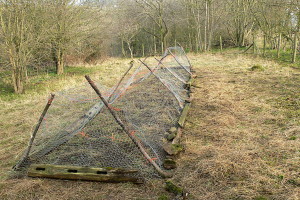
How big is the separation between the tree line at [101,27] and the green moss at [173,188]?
9.41 meters

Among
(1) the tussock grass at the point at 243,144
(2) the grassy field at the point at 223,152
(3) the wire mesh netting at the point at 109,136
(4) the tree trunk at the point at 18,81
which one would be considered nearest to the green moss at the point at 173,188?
(2) the grassy field at the point at 223,152

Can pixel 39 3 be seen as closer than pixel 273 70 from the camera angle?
No

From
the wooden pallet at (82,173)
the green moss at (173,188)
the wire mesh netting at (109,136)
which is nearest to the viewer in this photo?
the green moss at (173,188)

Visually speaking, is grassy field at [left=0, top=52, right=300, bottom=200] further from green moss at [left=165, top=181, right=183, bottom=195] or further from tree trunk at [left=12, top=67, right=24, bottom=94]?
tree trunk at [left=12, top=67, right=24, bottom=94]

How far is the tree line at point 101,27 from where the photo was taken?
10.4 metres

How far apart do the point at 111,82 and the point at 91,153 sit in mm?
7727

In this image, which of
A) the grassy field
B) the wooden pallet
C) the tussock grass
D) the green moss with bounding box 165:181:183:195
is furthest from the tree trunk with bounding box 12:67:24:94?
the green moss with bounding box 165:181:183:195

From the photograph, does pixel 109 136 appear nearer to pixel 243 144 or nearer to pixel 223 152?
pixel 223 152

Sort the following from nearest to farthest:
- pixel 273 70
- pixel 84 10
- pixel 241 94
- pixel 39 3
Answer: pixel 241 94, pixel 273 70, pixel 39 3, pixel 84 10

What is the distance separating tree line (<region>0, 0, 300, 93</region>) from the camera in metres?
10.4

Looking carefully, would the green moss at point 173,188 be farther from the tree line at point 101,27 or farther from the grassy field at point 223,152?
the tree line at point 101,27

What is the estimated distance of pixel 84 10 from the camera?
16234 mm

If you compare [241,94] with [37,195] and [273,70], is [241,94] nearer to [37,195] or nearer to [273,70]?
[273,70]

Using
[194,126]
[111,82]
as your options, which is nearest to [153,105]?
[194,126]
